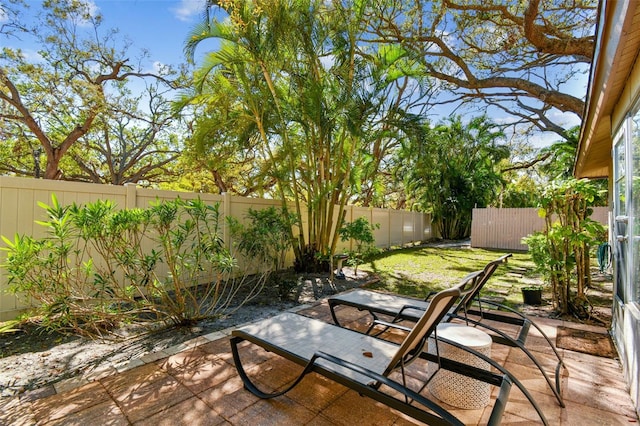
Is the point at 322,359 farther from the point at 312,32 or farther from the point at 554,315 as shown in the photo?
the point at 312,32

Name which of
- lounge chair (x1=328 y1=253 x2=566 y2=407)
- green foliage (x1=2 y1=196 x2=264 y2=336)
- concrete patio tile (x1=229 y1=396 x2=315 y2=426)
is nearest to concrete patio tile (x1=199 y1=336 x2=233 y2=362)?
green foliage (x1=2 y1=196 x2=264 y2=336)

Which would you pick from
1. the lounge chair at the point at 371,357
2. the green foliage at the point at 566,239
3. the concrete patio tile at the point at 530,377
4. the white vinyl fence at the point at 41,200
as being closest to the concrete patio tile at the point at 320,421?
the lounge chair at the point at 371,357

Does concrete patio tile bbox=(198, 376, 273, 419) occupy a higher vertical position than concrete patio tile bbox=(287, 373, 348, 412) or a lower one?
higher

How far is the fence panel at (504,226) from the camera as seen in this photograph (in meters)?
13.2

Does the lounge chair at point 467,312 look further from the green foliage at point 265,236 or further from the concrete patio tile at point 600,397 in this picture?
the green foliage at point 265,236

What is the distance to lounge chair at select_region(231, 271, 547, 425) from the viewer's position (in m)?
1.74

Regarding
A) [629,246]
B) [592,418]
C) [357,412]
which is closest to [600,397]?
[592,418]

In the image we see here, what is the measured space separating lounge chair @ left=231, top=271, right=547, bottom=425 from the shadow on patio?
18cm

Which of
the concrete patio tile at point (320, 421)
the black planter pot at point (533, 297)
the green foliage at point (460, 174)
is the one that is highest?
the green foliage at point (460, 174)

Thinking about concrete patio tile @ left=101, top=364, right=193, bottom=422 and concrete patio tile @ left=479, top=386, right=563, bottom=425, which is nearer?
concrete patio tile @ left=479, top=386, right=563, bottom=425

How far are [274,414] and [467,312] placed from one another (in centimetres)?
261

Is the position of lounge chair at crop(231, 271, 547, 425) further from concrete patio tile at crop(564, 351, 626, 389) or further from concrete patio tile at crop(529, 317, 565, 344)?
concrete patio tile at crop(529, 317, 565, 344)

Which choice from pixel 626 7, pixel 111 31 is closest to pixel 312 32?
pixel 626 7

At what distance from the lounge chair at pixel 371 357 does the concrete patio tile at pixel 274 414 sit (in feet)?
0.25
